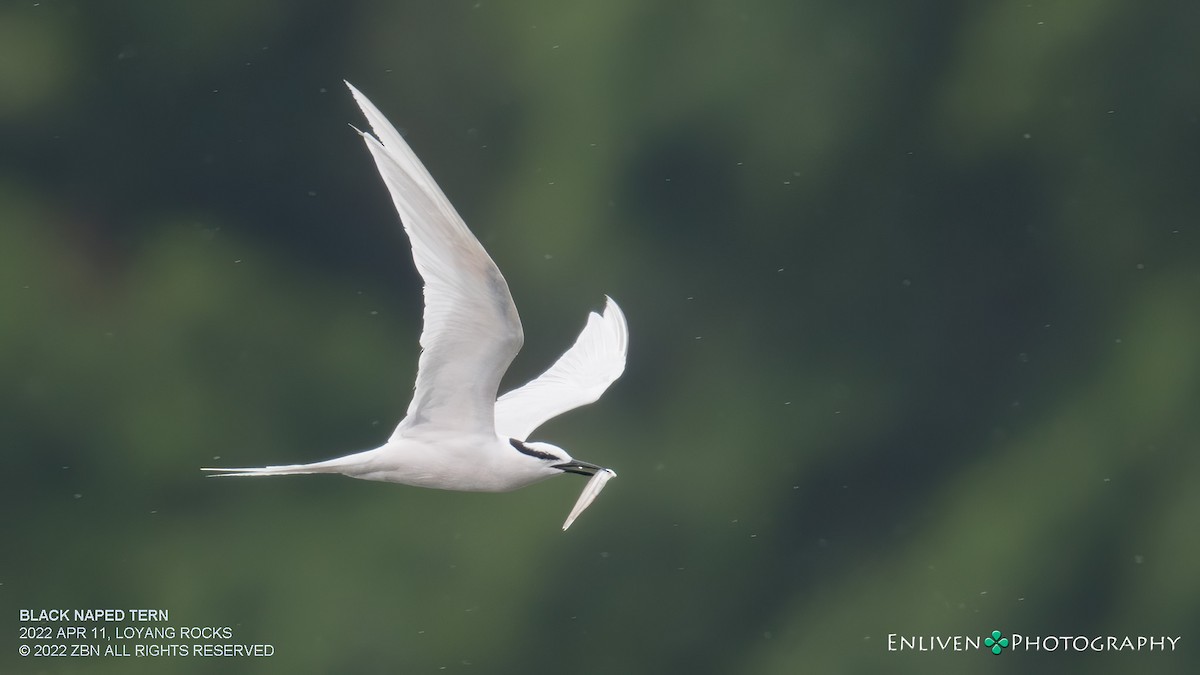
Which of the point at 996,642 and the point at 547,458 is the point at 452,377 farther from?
the point at 996,642

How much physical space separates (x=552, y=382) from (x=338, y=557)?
15.1 feet

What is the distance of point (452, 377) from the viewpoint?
3557 mm

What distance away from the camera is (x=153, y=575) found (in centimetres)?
891

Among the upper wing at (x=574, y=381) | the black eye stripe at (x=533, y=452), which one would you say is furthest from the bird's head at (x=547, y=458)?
the upper wing at (x=574, y=381)

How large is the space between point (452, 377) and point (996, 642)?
5.86 m

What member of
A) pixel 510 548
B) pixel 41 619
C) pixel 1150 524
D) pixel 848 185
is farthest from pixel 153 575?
pixel 1150 524

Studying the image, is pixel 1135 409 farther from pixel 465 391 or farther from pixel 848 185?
pixel 465 391

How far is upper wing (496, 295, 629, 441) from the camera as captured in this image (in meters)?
4.25

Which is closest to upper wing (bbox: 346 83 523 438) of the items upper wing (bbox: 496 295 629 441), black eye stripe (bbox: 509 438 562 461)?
black eye stripe (bbox: 509 438 562 461)

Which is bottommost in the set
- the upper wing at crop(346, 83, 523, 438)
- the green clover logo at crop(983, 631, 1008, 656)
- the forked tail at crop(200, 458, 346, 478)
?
the forked tail at crop(200, 458, 346, 478)

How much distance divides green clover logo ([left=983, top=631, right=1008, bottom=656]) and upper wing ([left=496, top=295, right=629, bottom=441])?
4804 millimetres

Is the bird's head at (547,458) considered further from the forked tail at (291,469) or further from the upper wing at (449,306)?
the forked tail at (291,469)

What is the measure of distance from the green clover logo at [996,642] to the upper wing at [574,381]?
4804mm

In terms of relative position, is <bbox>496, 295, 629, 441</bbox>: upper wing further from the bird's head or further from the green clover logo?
the green clover logo
